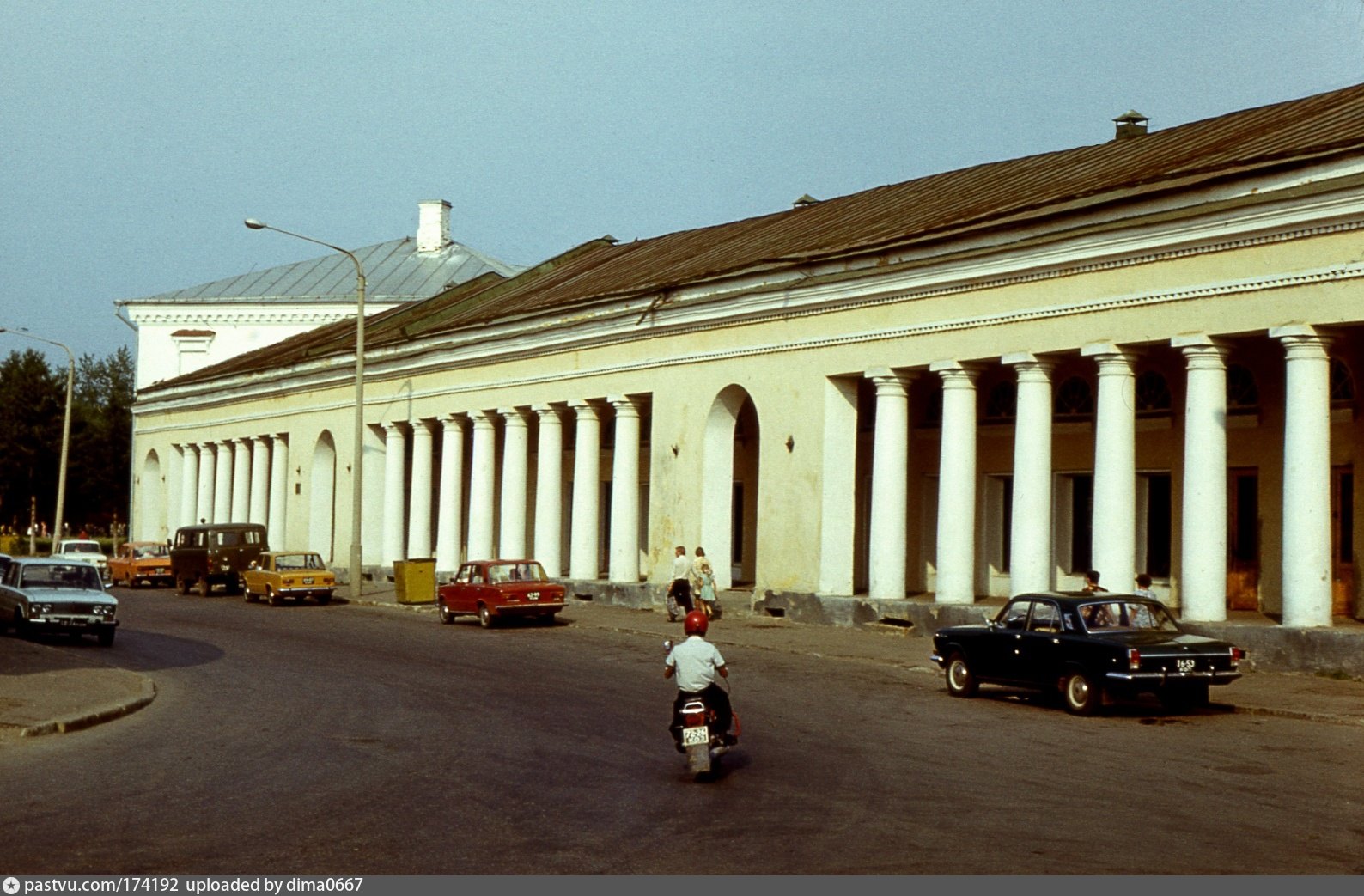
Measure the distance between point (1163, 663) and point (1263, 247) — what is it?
860 centimetres

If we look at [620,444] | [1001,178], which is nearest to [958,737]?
[1001,178]

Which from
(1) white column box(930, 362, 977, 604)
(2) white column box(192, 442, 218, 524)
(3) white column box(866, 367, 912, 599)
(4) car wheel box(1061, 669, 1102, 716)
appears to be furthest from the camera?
(2) white column box(192, 442, 218, 524)

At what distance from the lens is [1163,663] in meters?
19.1

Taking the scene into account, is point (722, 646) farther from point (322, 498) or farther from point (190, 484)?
point (190, 484)

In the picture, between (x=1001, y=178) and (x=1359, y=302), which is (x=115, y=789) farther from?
(x=1001, y=178)

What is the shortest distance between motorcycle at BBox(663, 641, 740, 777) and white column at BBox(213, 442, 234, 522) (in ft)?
174

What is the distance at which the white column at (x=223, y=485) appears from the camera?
2549 inches

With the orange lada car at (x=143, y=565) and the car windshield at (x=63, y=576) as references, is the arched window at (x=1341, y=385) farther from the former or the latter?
the orange lada car at (x=143, y=565)

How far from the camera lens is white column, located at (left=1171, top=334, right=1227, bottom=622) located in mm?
25984

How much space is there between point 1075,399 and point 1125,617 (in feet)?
44.0

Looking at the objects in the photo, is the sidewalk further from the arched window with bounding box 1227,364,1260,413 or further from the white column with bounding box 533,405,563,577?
the white column with bounding box 533,405,563,577

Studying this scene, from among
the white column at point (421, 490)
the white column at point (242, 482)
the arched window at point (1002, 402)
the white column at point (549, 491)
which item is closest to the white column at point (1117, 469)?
the arched window at point (1002, 402)

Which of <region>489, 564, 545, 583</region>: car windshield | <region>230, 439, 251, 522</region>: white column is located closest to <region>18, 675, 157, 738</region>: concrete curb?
<region>489, 564, 545, 583</region>: car windshield

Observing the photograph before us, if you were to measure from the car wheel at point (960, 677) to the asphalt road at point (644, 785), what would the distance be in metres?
0.23
